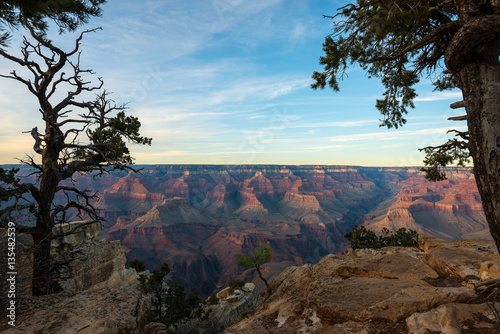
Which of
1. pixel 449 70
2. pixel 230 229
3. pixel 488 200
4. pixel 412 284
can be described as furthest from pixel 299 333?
pixel 230 229

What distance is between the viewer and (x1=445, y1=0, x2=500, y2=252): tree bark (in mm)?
4816

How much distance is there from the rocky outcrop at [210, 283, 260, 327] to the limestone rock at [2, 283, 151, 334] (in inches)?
1023

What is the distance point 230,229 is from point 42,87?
430 feet

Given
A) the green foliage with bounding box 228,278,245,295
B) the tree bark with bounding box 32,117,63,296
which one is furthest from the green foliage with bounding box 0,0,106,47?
the green foliage with bounding box 228,278,245,295

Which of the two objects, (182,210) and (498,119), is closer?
(498,119)

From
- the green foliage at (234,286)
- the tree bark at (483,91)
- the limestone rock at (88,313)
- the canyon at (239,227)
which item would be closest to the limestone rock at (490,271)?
the tree bark at (483,91)

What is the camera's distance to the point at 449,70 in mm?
5812

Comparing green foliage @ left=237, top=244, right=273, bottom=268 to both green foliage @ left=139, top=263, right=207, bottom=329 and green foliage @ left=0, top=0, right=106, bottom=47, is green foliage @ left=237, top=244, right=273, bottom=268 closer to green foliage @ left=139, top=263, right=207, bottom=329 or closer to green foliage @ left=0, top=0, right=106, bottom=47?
green foliage @ left=139, top=263, right=207, bottom=329

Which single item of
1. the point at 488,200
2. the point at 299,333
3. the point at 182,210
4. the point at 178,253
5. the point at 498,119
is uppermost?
the point at 498,119

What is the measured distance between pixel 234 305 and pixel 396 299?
1374 inches

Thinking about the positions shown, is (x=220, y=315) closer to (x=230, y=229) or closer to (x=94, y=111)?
(x=94, y=111)

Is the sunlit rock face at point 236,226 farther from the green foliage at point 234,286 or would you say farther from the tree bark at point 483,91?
the tree bark at point 483,91

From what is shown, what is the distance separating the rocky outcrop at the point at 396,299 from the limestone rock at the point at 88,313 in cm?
330

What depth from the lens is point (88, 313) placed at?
5344mm
